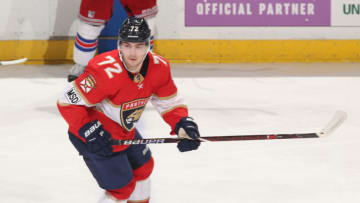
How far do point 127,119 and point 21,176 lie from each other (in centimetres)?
99

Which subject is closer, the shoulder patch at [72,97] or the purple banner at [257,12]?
the shoulder patch at [72,97]

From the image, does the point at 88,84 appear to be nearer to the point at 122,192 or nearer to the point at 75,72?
the point at 122,192

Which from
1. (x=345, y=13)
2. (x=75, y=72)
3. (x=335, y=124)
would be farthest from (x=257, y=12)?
(x=335, y=124)

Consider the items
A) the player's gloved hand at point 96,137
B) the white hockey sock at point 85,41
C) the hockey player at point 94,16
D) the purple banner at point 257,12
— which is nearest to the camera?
the player's gloved hand at point 96,137

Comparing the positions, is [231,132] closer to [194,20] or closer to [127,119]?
[127,119]

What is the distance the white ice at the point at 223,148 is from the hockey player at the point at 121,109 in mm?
507

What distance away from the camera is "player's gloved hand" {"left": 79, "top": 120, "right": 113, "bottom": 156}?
207 cm

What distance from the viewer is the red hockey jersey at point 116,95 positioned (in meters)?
2.10

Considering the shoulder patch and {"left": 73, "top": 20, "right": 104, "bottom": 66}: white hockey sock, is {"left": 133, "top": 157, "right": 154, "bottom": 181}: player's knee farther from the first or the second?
{"left": 73, "top": 20, "right": 104, "bottom": 66}: white hockey sock

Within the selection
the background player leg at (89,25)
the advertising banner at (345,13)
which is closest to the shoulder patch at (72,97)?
the background player leg at (89,25)

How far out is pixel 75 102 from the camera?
82.9 inches

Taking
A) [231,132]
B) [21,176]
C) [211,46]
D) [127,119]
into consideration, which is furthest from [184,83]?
[127,119]

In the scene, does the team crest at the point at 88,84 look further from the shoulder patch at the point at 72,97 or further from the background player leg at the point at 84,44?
the background player leg at the point at 84,44

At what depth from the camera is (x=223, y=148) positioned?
347 centimetres
